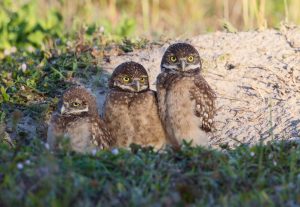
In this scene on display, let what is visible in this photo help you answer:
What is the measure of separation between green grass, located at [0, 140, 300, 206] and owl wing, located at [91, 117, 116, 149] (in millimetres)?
701

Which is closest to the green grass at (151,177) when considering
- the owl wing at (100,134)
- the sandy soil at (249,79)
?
the owl wing at (100,134)

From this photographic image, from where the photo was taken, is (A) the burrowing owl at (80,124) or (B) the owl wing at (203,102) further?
(B) the owl wing at (203,102)

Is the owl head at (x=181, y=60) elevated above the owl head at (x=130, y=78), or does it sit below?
above

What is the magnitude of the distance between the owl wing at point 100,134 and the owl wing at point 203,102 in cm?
83

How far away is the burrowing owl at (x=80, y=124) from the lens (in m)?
6.13

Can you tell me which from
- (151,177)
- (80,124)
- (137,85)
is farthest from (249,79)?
(151,177)

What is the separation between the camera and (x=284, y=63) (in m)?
7.94

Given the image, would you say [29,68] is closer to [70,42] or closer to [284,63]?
[70,42]

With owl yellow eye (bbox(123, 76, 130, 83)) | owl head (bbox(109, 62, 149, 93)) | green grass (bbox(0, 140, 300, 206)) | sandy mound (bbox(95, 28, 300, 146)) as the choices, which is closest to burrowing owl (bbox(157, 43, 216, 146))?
owl head (bbox(109, 62, 149, 93))

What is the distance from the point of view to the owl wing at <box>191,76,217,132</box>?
648 cm

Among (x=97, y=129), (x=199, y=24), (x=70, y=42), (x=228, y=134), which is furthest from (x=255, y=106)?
(x=199, y=24)

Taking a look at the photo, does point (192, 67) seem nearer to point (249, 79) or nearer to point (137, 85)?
point (137, 85)

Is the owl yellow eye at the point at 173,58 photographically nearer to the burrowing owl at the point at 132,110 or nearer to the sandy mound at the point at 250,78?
the burrowing owl at the point at 132,110

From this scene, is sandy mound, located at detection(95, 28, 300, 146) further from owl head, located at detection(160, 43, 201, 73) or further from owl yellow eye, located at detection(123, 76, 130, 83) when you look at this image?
owl yellow eye, located at detection(123, 76, 130, 83)
